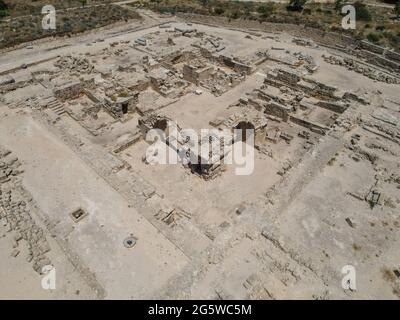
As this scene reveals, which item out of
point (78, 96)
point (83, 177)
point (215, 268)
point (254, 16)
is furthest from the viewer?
point (254, 16)

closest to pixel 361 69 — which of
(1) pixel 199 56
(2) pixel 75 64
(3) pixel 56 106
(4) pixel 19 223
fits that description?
(1) pixel 199 56

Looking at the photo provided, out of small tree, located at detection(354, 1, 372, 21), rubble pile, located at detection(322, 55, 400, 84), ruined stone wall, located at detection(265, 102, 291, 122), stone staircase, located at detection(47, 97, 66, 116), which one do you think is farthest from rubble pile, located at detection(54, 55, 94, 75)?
small tree, located at detection(354, 1, 372, 21)

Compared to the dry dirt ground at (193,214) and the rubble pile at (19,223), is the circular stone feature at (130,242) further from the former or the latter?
the rubble pile at (19,223)

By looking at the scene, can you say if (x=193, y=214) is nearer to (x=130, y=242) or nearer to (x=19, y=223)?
(x=130, y=242)

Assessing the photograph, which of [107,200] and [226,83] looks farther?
[226,83]

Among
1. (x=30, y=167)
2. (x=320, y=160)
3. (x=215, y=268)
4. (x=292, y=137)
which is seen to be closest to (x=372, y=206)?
(x=320, y=160)

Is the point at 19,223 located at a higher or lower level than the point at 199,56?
lower
